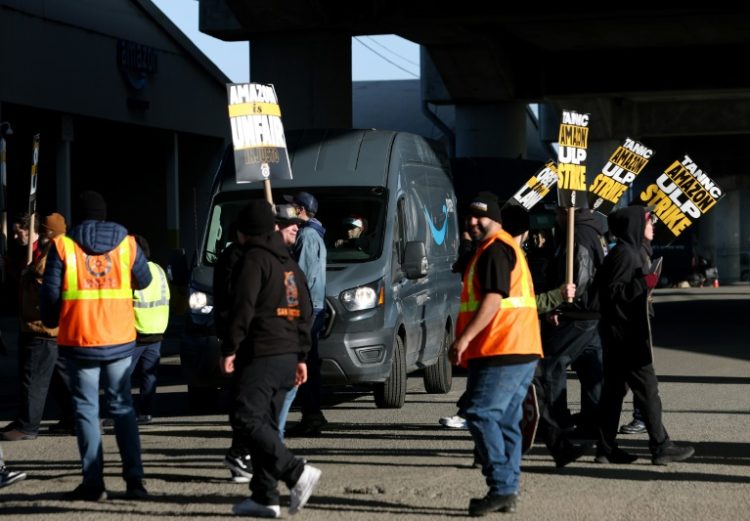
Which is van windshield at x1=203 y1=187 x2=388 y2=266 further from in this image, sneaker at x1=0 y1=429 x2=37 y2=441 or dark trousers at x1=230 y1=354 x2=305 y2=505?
dark trousers at x1=230 y1=354 x2=305 y2=505

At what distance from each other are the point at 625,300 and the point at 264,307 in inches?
113

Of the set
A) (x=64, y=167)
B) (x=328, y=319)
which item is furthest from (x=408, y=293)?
(x=64, y=167)

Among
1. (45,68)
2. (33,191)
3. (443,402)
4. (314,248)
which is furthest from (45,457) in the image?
(45,68)

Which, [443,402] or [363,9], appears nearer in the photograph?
[443,402]

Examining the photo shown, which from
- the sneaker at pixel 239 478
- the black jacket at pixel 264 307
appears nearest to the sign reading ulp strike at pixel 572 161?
the sneaker at pixel 239 478

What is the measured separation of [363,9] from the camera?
985 inches

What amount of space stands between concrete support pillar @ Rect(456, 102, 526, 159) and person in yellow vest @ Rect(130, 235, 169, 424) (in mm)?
23956

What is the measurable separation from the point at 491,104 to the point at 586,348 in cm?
2602

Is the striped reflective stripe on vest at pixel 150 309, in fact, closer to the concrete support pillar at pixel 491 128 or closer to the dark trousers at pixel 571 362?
the dark trousers at pixel 571 362

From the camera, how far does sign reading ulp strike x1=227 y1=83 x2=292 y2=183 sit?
12.3 m

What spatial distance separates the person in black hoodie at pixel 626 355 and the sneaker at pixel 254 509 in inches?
107

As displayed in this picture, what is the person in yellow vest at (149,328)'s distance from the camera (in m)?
12.5

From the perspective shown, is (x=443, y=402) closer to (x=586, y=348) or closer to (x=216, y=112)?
(x=586, y=348)

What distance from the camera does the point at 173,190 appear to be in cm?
3562
